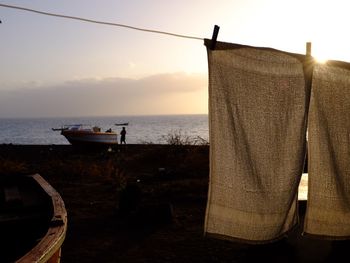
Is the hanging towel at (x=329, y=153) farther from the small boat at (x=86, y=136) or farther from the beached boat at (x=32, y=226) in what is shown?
the small boat at (x=86, y=136)

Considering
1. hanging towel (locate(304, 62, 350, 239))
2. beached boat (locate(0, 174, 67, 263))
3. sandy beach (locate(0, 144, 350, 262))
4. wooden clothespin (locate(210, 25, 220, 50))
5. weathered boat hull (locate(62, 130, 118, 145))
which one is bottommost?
Result: sandy beach (locate(0, 144, 350, 262))

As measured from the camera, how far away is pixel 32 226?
17.3ft

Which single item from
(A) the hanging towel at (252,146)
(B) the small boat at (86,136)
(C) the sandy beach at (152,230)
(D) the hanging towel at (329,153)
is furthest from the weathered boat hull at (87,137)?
(D) the hanging towel at (329,153)

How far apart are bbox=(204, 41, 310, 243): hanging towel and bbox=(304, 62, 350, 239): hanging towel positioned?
0.18 m

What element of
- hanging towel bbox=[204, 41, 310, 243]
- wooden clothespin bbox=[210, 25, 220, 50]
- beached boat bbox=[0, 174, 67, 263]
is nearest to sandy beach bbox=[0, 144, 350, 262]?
beached boat bbox=[0, 174, 67, 263]

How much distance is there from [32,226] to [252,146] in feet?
10.5

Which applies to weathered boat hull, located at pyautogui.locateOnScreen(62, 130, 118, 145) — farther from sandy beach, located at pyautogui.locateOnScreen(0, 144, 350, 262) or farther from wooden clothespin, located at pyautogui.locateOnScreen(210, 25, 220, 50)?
wooden clothespin, located at pyautogui.locateOnScreen(210, 25, 220, 50)

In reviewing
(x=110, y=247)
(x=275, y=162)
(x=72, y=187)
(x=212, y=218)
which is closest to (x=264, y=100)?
(x=275, y=162)

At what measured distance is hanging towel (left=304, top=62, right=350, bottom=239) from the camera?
3.94 m

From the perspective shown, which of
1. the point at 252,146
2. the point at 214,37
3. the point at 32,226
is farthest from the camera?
the point at 32,226

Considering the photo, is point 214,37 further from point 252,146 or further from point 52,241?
point 52,241

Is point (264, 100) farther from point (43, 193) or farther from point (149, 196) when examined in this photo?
point (149, 196)

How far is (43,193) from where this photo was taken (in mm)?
6738

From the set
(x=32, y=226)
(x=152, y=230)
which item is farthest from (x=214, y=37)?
(x=152, y=230)
